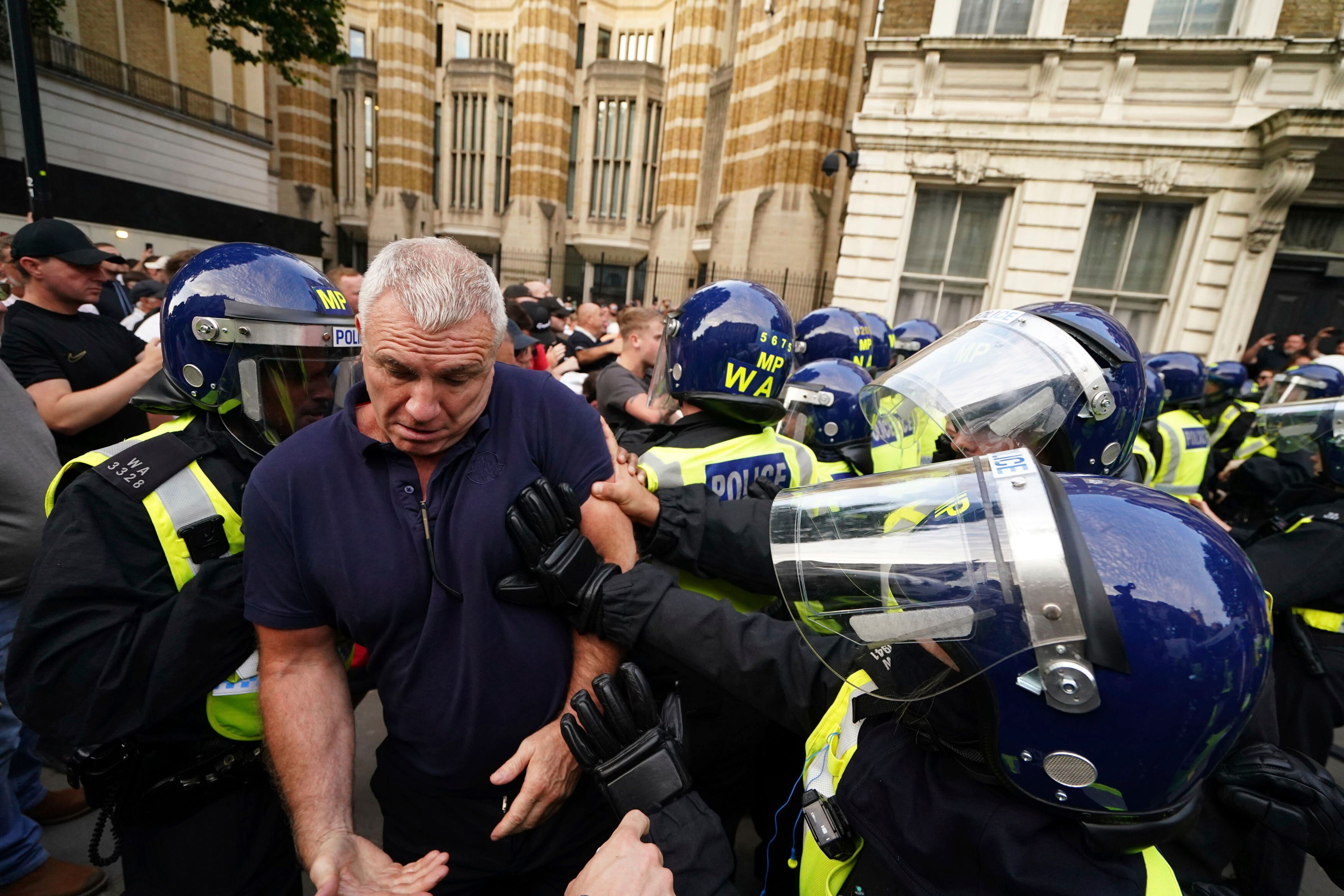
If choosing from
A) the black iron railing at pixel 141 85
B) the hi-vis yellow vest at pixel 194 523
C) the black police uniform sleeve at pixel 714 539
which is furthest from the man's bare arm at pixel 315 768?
the black iron railing at pixel 141 85

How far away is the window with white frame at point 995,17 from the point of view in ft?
31.7

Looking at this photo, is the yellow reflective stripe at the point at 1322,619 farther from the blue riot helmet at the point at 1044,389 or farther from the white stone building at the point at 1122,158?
the white stone building at the point at 1122,158

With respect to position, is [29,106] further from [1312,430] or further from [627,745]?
[1312,430]

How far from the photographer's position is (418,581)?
139 cm

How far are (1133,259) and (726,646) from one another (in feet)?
40.4

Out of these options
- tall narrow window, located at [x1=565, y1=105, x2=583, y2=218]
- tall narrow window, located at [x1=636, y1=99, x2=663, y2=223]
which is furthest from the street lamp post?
tall narrow window, located at [x1=565, y1=105, x2=583, y2=218]

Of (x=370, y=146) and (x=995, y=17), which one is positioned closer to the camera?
(x=995, y=17)

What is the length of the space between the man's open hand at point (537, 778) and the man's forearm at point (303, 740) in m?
0.39

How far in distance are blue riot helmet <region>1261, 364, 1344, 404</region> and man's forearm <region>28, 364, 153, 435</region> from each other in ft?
21.4

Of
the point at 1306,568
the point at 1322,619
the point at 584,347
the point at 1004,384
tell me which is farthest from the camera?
the point at 584,347

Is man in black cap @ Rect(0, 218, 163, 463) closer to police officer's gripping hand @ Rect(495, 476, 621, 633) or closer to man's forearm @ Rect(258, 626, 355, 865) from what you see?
man's forearm @ Rect(258, 626, 355, 865)

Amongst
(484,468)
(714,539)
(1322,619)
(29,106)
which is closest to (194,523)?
(484,468)

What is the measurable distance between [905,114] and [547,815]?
11.9 meters

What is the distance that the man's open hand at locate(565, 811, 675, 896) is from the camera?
1065mm
